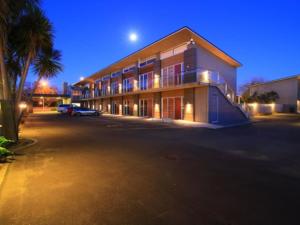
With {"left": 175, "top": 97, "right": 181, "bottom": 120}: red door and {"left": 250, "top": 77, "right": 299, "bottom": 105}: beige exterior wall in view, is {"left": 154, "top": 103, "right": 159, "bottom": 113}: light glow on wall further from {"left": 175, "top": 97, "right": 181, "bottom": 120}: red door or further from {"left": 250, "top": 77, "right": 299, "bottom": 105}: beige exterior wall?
{"left": 250, "top": 77, "right": 299, "bottom": 105}: beige exterior wall

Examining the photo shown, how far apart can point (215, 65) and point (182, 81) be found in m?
5.12

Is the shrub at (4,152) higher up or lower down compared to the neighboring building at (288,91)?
lower down

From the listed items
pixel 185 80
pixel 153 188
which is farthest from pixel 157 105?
pixel 153 188

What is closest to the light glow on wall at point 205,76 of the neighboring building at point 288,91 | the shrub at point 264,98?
the shrub at point 264,98

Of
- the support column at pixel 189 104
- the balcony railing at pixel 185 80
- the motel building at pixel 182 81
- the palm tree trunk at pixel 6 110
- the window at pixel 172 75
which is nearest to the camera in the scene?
the palm tree trunk at pixel 6 110

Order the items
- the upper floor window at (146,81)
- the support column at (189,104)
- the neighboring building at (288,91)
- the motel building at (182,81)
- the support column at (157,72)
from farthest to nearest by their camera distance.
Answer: the neighboring building at (288,91), the upper floor window at (146,81), the support column at (157,72), the support column at (189,104), the motel building at (182,81)

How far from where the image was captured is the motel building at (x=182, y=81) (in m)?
16.4

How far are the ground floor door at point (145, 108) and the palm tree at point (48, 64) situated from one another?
12933mm

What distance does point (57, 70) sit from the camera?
11477mm

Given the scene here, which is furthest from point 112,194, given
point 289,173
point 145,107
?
point 145,107

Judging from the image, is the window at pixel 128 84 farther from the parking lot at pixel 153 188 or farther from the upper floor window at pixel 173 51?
the parking lot at pixel 153 188

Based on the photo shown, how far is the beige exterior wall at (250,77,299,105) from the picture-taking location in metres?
31.4

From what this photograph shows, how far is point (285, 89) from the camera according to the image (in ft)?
108

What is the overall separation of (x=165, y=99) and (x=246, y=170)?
16.1 meters
